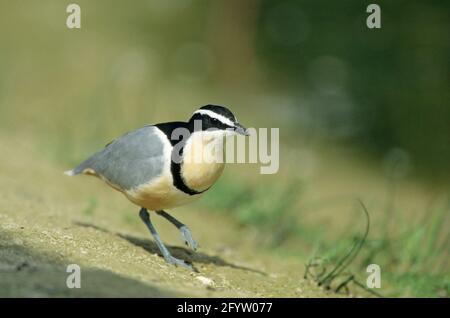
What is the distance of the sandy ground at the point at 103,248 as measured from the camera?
356 cm

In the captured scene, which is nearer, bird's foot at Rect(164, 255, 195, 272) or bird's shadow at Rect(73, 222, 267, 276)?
bird's foot at Rect(164, 255, 195, 272)

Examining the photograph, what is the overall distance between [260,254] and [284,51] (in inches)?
327

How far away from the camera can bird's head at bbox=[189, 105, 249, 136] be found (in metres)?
4.21

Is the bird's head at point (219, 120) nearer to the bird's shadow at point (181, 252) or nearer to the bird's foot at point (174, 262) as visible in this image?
the bird's foot at point (174, 262)

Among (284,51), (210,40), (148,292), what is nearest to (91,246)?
(148,292)

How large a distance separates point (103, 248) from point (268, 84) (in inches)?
363

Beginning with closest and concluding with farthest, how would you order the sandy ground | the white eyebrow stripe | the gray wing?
the sandy ground < the white eyebrow stripe < the gray wing

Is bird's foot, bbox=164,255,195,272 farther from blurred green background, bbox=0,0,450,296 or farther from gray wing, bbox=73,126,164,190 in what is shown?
blurred green background, bbox=0,0,450,296

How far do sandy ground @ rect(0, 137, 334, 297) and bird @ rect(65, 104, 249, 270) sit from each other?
0.37 metres

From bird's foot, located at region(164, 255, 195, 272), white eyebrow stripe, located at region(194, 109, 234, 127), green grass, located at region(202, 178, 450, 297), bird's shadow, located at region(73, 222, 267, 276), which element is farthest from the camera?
green grass, located at region(202, 178, 450, 297)

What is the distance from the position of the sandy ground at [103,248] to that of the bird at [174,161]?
1.20 ft

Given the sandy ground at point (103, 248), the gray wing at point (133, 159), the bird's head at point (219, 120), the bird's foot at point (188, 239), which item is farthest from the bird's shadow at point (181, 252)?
the bird's head at point (219, 120)

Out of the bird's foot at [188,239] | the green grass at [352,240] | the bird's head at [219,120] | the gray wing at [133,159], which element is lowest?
the green grass at [352,240]

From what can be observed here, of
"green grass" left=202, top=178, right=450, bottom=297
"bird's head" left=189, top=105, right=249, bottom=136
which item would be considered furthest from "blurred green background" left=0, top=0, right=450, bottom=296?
"bird's head" left=189, top=105, right=249, bottom=136
